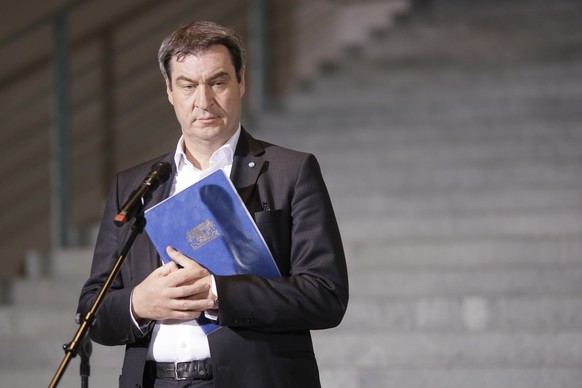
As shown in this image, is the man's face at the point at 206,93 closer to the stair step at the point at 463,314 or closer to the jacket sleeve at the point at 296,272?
the jacket sleeve at the point at 296,272

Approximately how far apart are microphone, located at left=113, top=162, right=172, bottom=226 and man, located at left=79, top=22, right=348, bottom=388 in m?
0.10

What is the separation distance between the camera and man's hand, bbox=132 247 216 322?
76.7 inches

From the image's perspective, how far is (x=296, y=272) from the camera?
2.02 m

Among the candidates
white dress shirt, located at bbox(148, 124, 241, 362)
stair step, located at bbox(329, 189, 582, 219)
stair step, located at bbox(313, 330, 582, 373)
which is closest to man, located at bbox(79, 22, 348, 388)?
white dress shirt, located at bbox(148, 124, 241, 362)

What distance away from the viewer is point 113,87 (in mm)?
5508

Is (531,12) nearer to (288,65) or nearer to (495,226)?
(288,65)

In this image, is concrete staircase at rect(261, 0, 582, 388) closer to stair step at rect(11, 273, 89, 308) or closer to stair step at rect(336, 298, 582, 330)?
stair step at rect(336, 298, 582, 330)

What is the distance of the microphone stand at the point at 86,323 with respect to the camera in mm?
1875

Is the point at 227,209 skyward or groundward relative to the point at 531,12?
groundward

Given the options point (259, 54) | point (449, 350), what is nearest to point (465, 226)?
point (449, 350)

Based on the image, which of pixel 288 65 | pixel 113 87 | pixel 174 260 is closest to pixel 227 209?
pixel 174 260

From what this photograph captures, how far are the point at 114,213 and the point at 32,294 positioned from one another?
8.13ft

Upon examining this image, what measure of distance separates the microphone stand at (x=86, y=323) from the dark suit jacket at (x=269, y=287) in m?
0.07

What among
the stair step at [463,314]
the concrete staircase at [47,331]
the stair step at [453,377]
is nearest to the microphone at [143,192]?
the stair step at [453,377]
